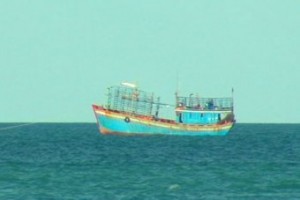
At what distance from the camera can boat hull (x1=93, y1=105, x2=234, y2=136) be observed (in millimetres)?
154750

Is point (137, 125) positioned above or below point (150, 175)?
above

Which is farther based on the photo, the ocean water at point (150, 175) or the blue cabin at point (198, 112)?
the blue cabin at point (198, 112)

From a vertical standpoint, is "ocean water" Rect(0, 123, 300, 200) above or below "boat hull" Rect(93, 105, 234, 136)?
below

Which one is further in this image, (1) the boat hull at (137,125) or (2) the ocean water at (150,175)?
(1) the boat hull at (137,125)

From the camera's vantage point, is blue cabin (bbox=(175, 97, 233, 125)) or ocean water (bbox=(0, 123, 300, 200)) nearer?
ocean water (bbox=(0, 123, 300, 200))

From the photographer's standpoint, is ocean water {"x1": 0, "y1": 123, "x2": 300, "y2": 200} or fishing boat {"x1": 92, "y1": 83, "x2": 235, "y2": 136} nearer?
ocean water {"x1": 0, "y1": 123, "x2": 300, "y2": 200}

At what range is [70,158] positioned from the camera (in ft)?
328

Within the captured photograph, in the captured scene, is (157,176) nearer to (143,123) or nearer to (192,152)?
(192,152)

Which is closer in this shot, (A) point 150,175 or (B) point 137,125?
(A) point 150,175

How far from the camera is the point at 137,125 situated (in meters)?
155

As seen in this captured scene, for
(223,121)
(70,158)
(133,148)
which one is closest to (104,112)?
(223,121)

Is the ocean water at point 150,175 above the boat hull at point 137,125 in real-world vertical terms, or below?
below

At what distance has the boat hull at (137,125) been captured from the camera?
155m

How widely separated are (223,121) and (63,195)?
10169cm
